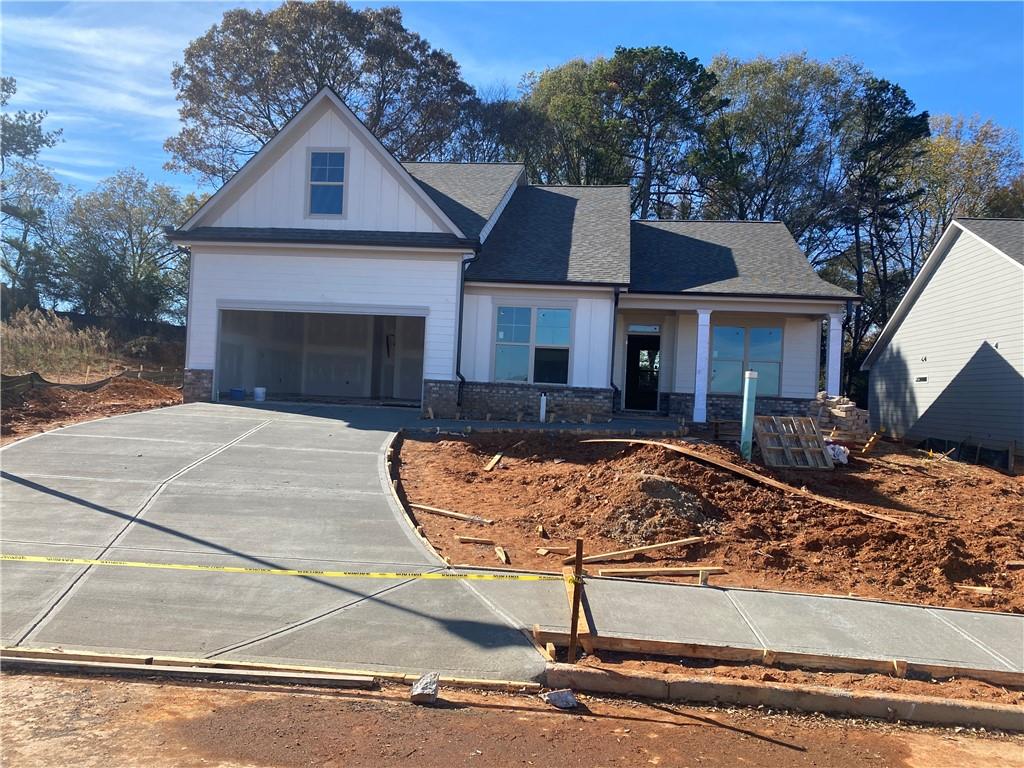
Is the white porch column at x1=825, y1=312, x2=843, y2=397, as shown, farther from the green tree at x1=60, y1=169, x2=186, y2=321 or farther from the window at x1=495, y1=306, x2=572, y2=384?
the green tree at x1=60, y1=169, x2=186, y2=321

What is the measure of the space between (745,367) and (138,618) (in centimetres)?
1676

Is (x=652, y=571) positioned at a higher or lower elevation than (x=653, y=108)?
lower

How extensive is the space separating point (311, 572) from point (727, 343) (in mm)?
15147

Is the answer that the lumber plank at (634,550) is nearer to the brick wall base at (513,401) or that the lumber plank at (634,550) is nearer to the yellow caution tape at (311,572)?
the yellow caution tape at (311,572)

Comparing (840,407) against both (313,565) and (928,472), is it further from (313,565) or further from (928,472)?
(313,565)

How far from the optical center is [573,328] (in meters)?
18.3

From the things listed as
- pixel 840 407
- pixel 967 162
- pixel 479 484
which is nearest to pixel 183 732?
pixel 479 484

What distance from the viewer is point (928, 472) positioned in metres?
14.0

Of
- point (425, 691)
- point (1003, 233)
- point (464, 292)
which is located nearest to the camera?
point (425, 691)

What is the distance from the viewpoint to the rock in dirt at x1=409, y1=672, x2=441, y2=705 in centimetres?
531

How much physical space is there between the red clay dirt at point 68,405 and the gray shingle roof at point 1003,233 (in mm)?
20836

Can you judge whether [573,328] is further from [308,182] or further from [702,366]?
[308,182]

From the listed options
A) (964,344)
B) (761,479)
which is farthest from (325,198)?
(964,344)

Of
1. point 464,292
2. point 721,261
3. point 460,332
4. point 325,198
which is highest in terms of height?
point 325,198
